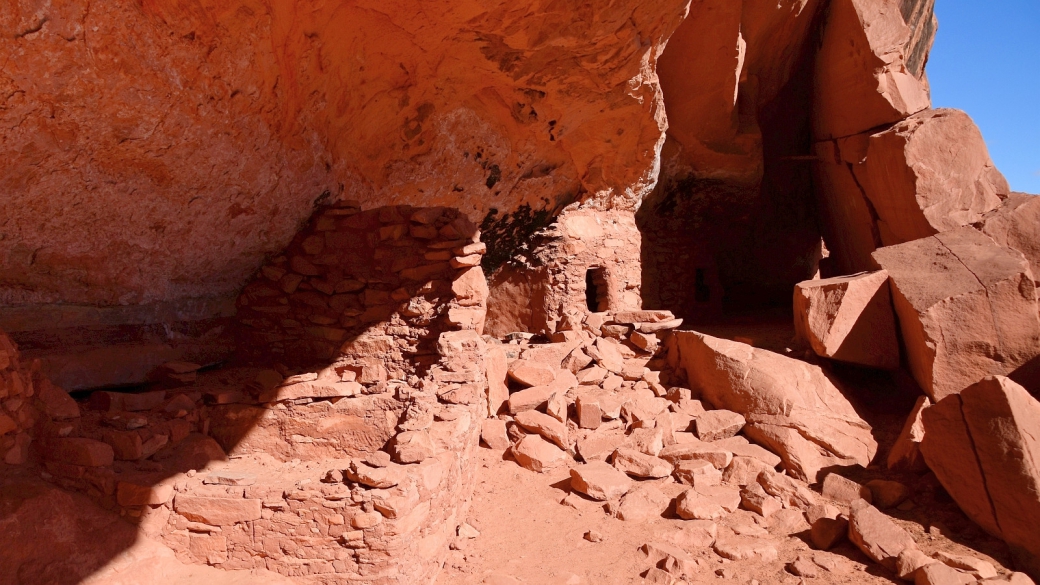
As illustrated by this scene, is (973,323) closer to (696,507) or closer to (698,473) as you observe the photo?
(698,473)

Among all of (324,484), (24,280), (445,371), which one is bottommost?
(324,484)

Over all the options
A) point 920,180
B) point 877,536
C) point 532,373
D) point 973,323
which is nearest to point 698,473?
point 877,536

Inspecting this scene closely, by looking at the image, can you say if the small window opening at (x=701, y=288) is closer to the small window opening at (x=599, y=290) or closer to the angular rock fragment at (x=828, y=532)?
the small window opening at (x=599, y=290)

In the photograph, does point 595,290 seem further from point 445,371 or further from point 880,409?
point 445,371

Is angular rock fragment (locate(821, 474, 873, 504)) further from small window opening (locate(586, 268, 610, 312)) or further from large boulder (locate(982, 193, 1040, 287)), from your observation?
small window opening (locate(586, 268, 610, 312))

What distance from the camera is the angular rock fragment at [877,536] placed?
341cm

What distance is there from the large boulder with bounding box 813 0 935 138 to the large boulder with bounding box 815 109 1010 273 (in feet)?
0.85

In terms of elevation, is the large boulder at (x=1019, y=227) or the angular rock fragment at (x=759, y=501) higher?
the large boulder at (x=1019, y=227)

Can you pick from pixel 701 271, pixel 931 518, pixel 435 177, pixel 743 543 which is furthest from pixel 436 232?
pixel 701 271

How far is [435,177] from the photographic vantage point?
5.56 metres

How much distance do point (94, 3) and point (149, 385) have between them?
2.39 m

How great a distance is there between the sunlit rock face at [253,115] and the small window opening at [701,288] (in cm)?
417

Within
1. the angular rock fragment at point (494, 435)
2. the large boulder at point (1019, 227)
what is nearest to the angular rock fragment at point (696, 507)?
the angular rock fragment at point (494, 435)

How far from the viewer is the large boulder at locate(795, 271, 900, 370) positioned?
534 cm
